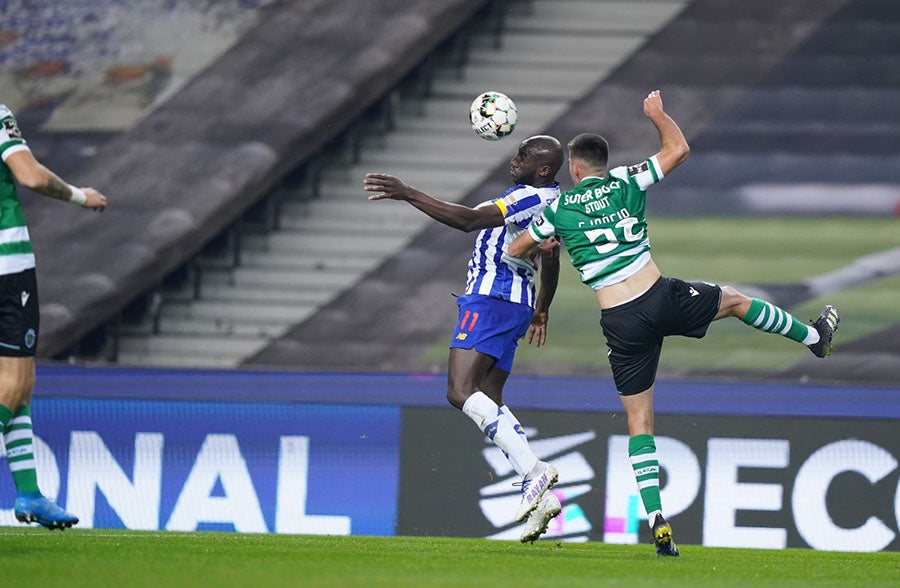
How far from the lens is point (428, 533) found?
8.90 meters

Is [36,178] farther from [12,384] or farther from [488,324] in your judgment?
[488,324]

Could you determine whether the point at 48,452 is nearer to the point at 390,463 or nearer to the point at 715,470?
the point at 390,463

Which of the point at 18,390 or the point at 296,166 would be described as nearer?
the point at 18,390

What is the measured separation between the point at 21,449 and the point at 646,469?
270 centimetres

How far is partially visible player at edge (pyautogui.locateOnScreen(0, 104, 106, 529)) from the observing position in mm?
5773

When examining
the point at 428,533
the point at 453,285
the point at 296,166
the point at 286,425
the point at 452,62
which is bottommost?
the point at 428,533

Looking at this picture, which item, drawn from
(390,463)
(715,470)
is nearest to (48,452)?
(390,463)

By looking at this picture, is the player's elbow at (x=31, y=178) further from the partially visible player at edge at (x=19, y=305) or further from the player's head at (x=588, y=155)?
the player's head at (x=588, y=155)

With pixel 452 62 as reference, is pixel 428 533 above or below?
below

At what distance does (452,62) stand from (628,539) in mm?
5049

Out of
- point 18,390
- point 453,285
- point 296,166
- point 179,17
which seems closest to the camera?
point 18,390

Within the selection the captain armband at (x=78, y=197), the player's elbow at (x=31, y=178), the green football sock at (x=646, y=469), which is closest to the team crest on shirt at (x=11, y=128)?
the player's elbow at (x=31, y=178)

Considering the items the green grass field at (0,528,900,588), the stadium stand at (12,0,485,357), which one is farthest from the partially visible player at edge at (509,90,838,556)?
the stadium stand at (12,0,485,357)

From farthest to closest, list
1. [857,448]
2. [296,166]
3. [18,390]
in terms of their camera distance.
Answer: [296,166] → [857,448] → [18,390]
